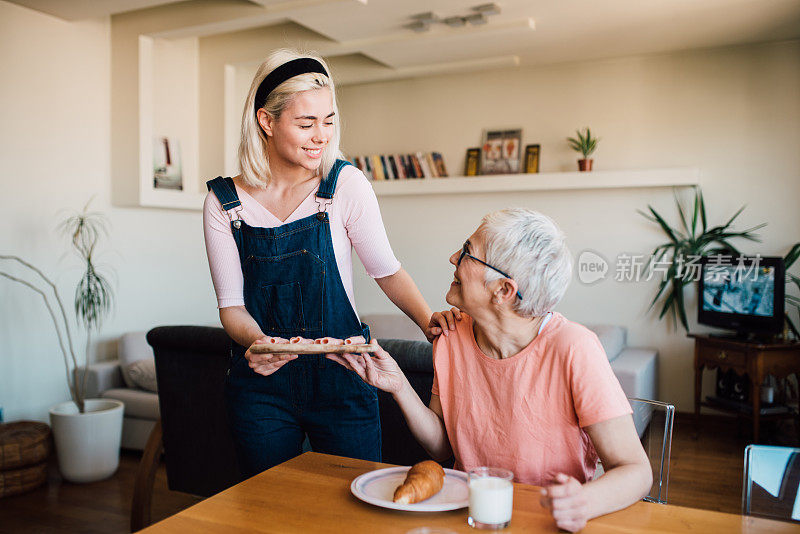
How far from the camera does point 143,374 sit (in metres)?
4.15

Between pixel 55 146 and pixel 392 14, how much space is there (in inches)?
96.8

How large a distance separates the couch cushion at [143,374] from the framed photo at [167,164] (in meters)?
1.57

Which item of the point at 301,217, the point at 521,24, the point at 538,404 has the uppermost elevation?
the point at 521,24

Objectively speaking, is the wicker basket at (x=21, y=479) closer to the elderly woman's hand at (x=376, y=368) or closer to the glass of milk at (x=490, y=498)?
the elderly woman's hand at (x=376, y=368)

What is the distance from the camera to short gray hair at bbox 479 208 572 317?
53.8 inches

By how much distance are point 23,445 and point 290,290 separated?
2634 mm

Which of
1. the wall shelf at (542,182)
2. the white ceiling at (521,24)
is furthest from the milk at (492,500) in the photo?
the wall shelf at (542,182)

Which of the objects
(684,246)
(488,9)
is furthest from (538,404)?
(684,246)

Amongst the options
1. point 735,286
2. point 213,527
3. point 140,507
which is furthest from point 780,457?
point 735,286

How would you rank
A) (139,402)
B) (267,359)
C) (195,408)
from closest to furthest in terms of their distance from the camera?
(267,359)
(195,408)
(139,402)

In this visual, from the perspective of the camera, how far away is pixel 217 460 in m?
2.91

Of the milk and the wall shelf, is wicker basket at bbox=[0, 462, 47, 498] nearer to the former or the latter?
the milk

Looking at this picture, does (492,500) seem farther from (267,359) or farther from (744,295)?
(744,295)

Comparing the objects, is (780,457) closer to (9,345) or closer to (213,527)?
(213,527)
